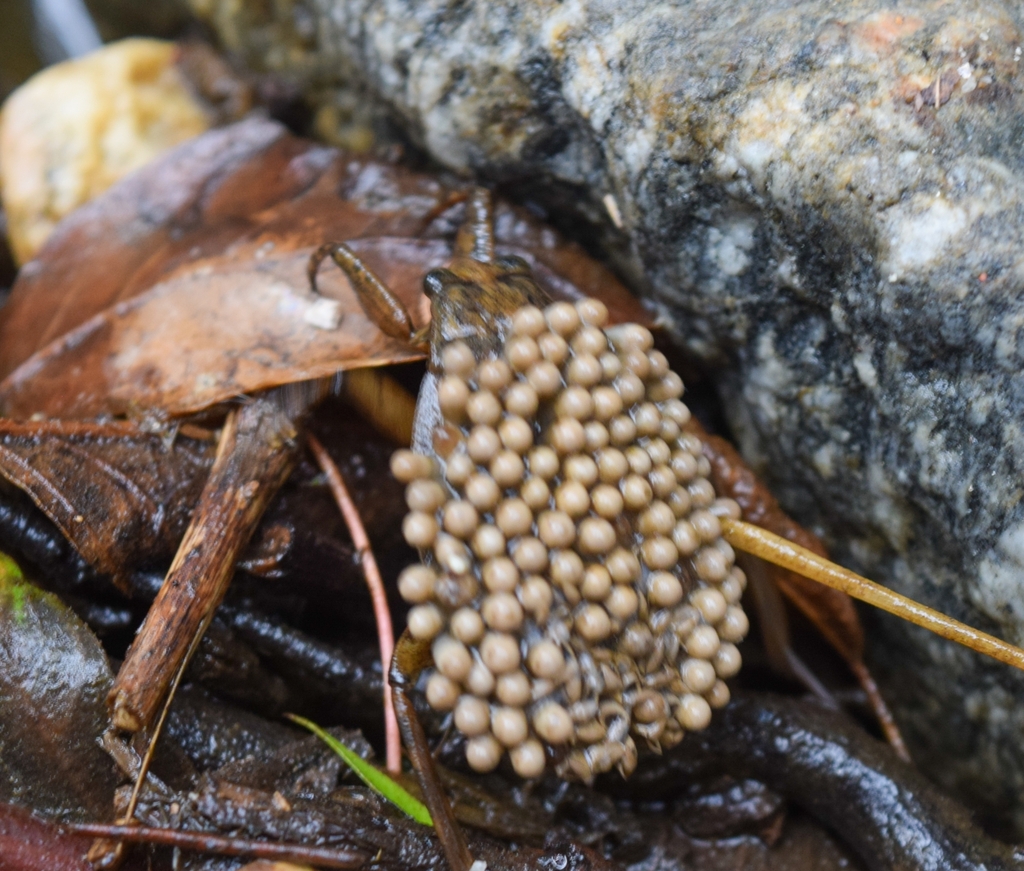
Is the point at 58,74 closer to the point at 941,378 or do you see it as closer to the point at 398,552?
the point at 398,552

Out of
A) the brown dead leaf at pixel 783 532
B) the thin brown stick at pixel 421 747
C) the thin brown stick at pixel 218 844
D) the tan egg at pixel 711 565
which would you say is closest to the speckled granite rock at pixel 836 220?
the brown dead leaf at pixel 783 532

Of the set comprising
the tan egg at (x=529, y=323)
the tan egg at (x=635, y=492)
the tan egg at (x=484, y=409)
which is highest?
the tan egg at (x=529, y=323)

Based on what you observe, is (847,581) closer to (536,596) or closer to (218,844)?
(536,596)

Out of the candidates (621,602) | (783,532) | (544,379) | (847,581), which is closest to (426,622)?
(621,602)

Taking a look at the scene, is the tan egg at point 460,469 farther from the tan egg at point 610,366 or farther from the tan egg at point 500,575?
the tan egg at point 610,366

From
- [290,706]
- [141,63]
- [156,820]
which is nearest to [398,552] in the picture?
[290,706]
